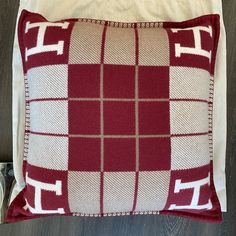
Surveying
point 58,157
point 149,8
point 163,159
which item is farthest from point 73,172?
point 149,8

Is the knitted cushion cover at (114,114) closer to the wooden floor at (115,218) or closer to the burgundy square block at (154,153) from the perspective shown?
the burgundy square block at (154,153)

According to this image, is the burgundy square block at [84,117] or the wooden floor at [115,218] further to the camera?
the wooden floor at [115,218]

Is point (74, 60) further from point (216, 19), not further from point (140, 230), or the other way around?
point (140, 230)

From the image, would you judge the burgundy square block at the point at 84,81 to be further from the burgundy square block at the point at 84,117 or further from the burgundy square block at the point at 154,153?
the burgundy square block at the point at 154,153

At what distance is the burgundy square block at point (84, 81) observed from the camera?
0.71m

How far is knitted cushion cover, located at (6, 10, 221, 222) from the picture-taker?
2.36 ft

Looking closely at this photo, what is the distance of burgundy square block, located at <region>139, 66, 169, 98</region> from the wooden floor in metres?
0.38

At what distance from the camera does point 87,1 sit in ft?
2.90

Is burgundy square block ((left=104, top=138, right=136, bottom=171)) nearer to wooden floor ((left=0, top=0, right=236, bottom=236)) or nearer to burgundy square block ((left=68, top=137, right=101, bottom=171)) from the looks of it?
burgundy square block ((left=68, top=137, right=101, bottom=171))

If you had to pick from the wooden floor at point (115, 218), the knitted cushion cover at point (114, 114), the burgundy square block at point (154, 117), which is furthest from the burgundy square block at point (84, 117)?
the wooden floor at point (115, 218)

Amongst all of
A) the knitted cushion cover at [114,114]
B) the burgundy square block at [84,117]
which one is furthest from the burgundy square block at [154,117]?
the burgundy square block at [84,117]

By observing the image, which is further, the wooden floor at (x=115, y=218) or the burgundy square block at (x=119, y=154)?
the wooden floor at (x=115, y=218)

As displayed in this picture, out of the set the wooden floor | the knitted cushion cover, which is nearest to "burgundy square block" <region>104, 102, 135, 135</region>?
the knitted cushion cover

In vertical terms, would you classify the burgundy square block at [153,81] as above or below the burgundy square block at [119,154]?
above
